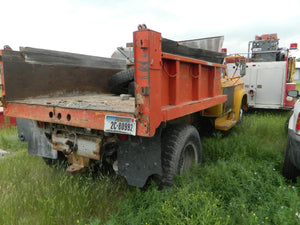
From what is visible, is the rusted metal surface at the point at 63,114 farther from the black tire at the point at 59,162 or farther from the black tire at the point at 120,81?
the black tire at the point at 120,81

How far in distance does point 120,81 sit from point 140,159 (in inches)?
76.0

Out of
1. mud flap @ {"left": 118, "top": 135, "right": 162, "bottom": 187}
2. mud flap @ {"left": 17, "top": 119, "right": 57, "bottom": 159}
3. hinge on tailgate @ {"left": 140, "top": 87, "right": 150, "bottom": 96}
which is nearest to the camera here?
hinge on tailgate @ {"left": 140, "top": 87, "right": 150, "bottom": 96}

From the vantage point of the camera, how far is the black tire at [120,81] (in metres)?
3.74

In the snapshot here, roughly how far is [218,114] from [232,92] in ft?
4.02

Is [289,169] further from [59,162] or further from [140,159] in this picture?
[59,162]

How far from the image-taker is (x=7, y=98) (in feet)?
8.90

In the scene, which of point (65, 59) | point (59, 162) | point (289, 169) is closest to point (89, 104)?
point (65, 59)

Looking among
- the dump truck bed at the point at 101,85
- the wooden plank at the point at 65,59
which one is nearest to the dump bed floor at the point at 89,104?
the dump truck bed at the point at 101,85

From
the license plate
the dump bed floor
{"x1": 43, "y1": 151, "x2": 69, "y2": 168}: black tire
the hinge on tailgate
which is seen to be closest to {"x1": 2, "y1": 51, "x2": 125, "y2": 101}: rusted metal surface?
the dump bed floor

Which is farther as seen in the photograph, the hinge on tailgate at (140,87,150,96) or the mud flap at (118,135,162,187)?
the mud flap at (118,135,162,187)

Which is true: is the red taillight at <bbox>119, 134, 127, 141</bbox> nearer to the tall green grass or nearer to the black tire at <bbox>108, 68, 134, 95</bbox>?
the tall green grass

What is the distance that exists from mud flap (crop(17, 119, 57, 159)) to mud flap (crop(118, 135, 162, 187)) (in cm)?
101

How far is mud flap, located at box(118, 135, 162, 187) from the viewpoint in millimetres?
2322

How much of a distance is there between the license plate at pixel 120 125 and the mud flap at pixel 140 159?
35 cm
